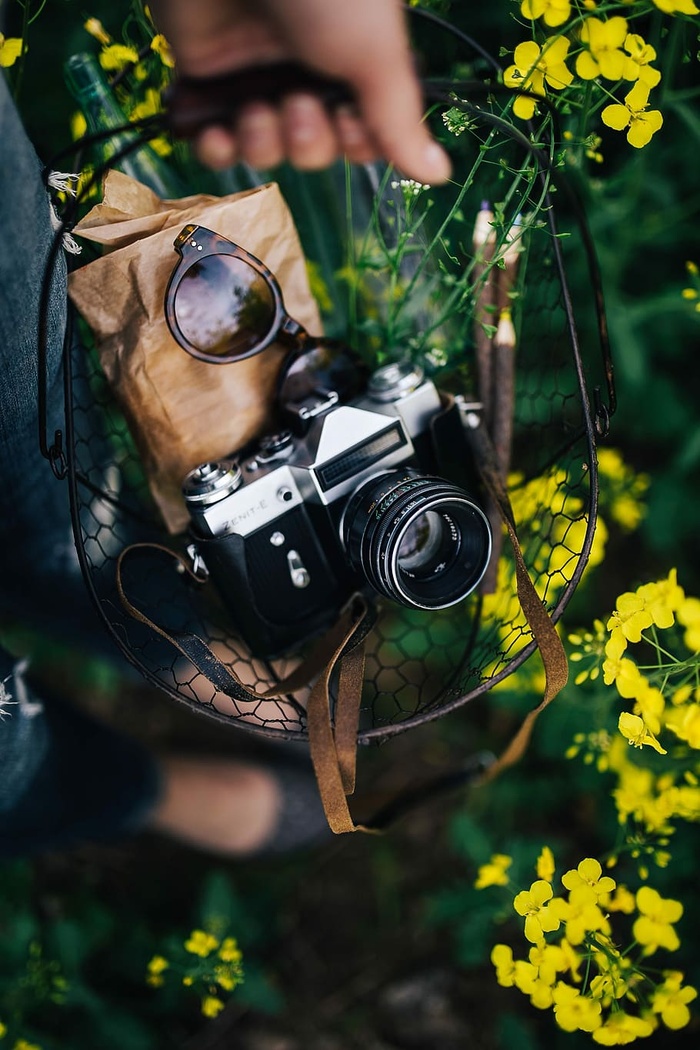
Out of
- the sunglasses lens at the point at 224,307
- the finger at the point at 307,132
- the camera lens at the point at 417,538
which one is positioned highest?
the finger at the point at 307,132

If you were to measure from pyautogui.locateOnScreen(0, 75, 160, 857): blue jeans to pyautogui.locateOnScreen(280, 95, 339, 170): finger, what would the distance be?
0.83ft

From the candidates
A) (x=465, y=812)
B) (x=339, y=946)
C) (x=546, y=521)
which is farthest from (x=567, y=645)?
(x=339, y=946)

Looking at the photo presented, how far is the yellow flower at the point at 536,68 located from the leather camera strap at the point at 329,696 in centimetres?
54

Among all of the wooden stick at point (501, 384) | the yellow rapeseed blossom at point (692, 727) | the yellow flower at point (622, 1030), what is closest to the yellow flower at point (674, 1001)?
the yellow flower at point (622, 1030)

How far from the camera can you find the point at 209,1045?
129 centimetres

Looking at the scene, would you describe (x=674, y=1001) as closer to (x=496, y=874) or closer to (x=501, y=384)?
(x=496, y=874)

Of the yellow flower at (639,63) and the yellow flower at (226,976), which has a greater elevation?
the yellow flower at (639,63)

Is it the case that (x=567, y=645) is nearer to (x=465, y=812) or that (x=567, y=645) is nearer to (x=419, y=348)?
(x=465, y=812)

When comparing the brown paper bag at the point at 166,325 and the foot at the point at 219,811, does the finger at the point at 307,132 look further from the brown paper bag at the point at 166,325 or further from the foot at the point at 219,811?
the foot at the point at 219,811

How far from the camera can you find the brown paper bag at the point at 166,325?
78 cm

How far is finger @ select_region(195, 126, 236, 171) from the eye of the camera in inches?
23.7

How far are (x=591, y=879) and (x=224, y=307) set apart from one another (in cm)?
73

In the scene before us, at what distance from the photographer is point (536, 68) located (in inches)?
27.9

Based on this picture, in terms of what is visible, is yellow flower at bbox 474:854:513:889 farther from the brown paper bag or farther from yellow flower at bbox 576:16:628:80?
yellow flower at bbox 576:16:628:80
